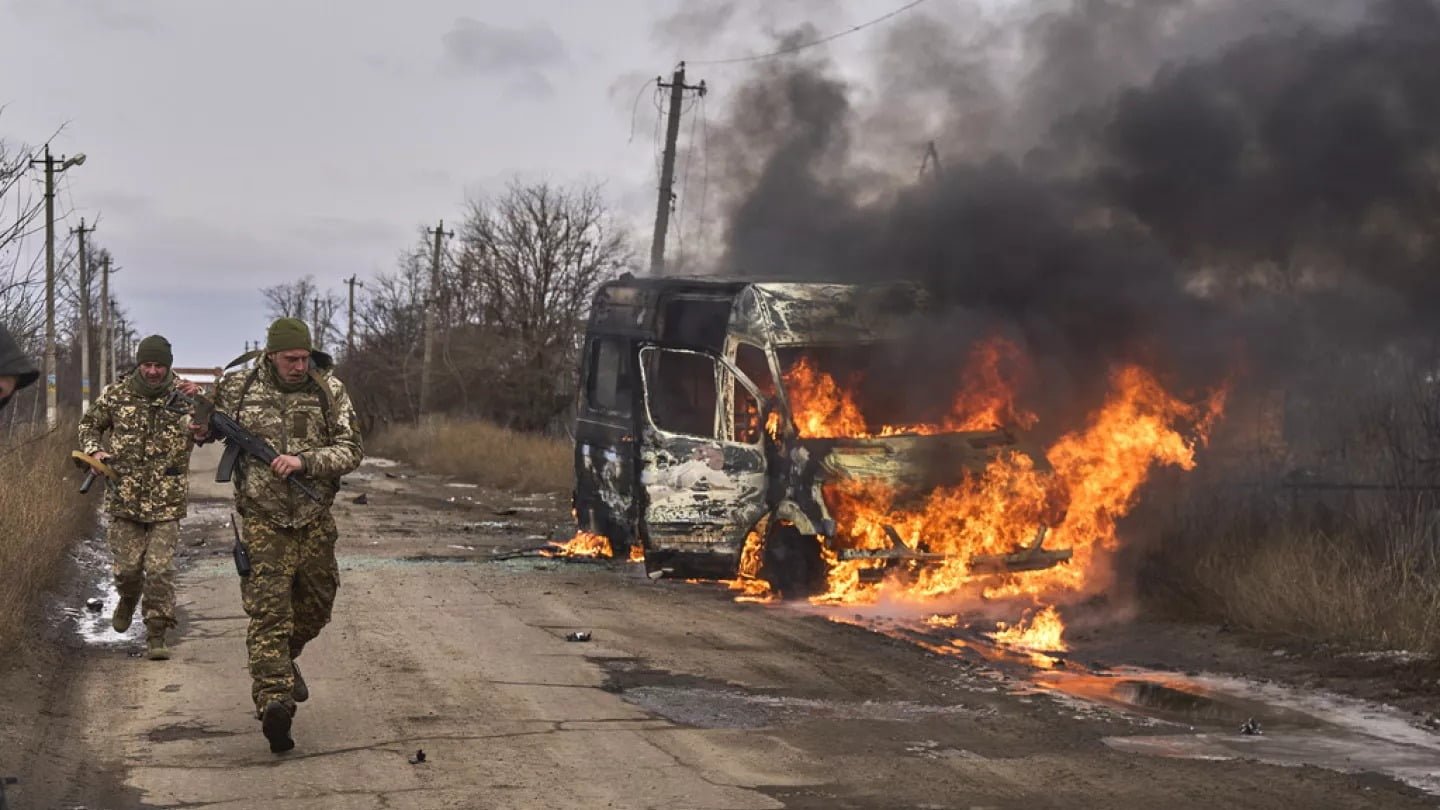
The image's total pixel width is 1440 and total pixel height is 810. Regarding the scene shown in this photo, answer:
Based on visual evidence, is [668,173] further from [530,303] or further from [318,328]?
[318,328]

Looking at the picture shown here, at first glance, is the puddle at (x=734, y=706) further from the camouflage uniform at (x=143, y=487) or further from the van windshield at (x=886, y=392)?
the van windshield at (x=886, y=392)

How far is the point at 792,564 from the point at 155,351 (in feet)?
16.7

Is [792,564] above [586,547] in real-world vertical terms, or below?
above

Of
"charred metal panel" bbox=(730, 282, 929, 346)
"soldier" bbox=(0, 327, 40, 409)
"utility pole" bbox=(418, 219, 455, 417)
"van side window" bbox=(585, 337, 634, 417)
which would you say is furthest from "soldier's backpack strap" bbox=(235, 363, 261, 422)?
"utility pole" bbox=(418, 219, 455, 417)

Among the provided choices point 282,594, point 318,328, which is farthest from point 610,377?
point 318,328

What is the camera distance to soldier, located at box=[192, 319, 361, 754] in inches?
274

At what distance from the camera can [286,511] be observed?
7.09 meters

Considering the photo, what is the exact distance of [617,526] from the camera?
14.4 metres

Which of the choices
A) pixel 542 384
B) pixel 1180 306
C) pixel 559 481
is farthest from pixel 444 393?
pixel 1180 306

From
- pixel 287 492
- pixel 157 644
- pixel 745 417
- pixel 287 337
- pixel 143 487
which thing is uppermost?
pixel 287 337

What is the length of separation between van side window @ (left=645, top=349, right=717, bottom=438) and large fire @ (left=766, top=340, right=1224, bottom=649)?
811mm

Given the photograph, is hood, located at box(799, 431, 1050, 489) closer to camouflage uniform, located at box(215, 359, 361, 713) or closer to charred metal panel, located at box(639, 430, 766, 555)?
charred metal panel, located at box(639, 430, 766, 555)

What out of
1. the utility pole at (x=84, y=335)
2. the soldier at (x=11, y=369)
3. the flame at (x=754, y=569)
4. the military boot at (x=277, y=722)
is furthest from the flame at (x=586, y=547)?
the utility pole at (x=84, y=335)

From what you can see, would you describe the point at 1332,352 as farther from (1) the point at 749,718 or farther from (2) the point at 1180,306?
(1) the point at 749,718
